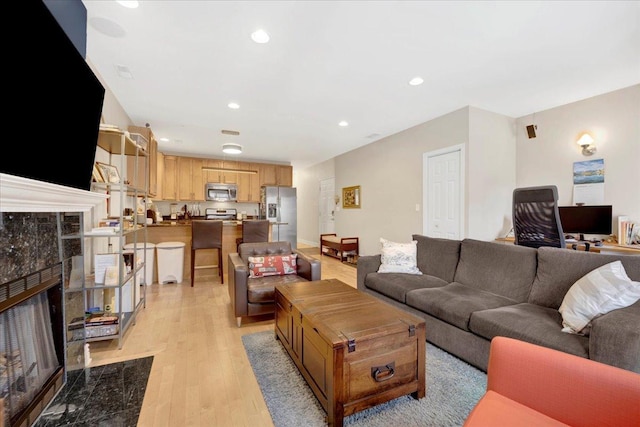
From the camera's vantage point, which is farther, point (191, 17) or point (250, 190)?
point (250, 190)

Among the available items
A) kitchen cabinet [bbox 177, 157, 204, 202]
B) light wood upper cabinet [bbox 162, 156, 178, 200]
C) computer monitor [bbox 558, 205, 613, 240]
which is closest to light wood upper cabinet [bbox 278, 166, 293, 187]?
kitchen cabinet [bbox 177, 157, 204, 202]

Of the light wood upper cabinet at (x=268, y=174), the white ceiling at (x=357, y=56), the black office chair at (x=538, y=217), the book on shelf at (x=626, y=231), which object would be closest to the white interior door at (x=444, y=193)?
the white ceiling at (x=357, y=56)

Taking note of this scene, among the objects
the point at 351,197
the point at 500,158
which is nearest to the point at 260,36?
the point at 500,158

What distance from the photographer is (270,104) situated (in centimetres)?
368

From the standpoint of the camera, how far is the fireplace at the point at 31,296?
3.99 ft

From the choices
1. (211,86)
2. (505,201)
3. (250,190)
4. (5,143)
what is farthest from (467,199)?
(250,190)

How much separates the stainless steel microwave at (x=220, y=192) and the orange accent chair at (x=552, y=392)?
6.34m

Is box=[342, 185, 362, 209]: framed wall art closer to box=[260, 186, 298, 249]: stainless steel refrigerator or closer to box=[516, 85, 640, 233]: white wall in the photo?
box=[260, 186, 298, 249]: stainless steel refrigerator

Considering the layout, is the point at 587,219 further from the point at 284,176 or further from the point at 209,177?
the point at 209,177

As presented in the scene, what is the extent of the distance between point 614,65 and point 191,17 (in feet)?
13.0

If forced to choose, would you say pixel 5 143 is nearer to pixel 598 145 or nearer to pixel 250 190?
pixel 598 145

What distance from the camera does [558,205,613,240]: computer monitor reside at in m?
3.28

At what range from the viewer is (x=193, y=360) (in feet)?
7.04

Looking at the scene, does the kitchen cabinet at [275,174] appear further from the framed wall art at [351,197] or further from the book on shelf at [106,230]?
the book on shelf at [106,230]
